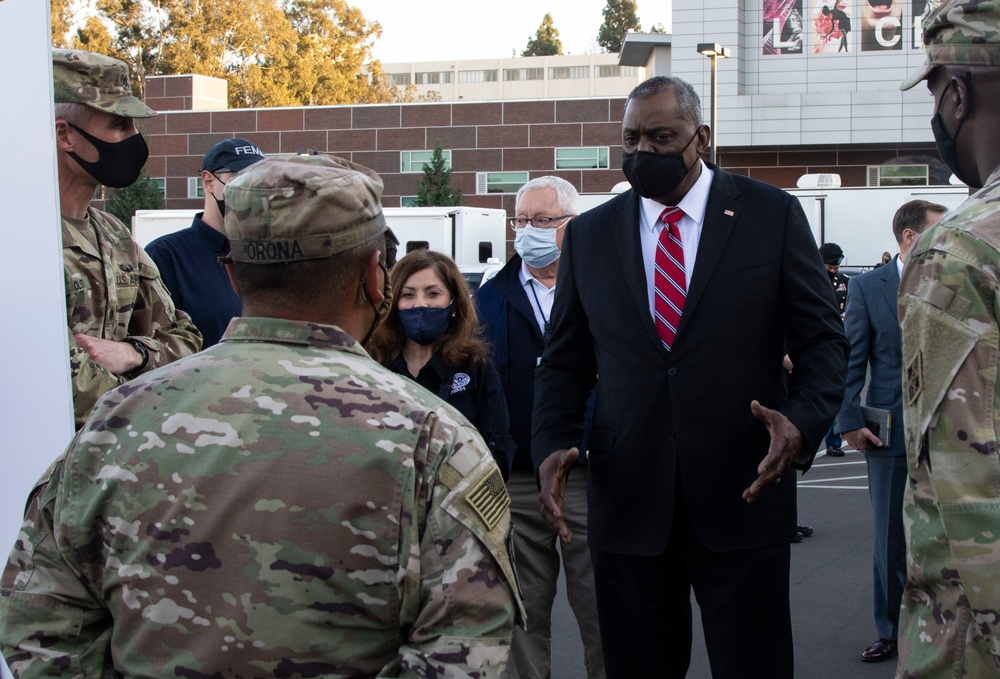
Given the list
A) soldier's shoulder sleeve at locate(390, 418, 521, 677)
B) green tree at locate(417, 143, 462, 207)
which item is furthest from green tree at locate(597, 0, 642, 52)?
soldier's shoulder sleeve at locate(390, 418, 521, 677)

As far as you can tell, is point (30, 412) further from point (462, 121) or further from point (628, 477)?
point (462, 121)

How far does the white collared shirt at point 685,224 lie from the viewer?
11.1ft

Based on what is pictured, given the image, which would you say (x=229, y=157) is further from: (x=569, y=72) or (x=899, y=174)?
(x=569, y=72)

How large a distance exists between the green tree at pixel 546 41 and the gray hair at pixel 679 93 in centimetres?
10101

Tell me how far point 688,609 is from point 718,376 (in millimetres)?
785

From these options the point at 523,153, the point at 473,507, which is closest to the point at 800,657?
the point at 473,507

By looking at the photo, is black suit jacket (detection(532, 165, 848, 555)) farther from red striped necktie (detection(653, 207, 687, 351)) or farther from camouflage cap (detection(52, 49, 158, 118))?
camouflage cap (detection(52, 49, 158, 118))

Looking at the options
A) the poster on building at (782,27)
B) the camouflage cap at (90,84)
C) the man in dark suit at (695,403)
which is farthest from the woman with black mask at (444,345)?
the poster on building at (782,27)

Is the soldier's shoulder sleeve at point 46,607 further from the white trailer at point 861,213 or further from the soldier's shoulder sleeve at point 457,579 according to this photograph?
the white trailer at point 861,213

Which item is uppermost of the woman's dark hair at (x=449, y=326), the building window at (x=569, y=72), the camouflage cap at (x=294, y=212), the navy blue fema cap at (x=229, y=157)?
the building window at (x=569, y=72)

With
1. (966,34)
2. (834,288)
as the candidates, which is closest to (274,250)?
(966,34)

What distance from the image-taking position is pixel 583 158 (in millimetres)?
37469

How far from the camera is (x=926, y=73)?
2273mm

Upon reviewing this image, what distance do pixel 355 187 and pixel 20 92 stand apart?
61.9 inches
